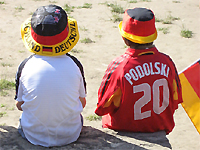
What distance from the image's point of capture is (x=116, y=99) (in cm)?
326

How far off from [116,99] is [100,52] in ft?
13.2

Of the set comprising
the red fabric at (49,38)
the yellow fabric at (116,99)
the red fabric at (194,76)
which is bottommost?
the red fabric at (194,76)

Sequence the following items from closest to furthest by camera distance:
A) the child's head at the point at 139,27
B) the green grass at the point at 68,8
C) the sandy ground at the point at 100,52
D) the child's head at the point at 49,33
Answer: the child's head at the point at 49,33 → the child's head at the point at 139,27 → the sandy ground at the point at 100,52 → the green grass at the point at 68,8

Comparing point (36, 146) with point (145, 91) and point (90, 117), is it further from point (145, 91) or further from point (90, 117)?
point (90, 117)

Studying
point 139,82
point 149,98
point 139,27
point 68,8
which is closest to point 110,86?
point 139,82

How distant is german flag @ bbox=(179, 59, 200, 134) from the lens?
12.9ft

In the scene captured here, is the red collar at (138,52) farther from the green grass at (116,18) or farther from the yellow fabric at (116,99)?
the green grass at (116,18)

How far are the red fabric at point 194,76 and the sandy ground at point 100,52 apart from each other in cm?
93

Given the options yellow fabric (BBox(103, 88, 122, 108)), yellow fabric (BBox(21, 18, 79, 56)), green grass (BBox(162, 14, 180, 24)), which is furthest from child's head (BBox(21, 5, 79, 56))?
green grass (BBox(162, 14, 180, 24))

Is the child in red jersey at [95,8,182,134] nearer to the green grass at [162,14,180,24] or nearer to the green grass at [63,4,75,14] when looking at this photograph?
the green grass at [162,14,180,24]

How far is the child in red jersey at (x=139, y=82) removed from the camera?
3.12m

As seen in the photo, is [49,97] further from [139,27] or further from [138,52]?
[139,27]

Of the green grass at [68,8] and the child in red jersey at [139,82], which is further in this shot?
the green grass at [68,8]

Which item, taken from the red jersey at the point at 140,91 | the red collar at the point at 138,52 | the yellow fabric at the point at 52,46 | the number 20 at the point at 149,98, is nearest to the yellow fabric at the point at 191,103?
the red jersey at the point at 140,91
